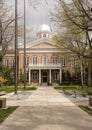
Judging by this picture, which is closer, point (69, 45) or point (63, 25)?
point (63, 25)

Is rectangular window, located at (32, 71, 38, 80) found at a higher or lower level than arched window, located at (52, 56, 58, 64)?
lower

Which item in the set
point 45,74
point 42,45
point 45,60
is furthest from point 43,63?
point 42,45

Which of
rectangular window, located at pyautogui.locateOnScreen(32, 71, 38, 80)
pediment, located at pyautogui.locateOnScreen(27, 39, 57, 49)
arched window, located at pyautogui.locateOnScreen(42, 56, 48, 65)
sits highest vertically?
pediment, located at pyautogui.locateOnScreen(27, 39, 57, 49)

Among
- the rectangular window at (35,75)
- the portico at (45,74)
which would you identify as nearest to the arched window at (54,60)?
the portico at (45,74)

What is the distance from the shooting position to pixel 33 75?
224 ft

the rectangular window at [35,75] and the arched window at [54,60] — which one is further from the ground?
the arched window at [54,60]

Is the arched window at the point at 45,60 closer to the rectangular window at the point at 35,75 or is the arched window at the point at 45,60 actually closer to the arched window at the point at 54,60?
the arched window at the point at 54,60

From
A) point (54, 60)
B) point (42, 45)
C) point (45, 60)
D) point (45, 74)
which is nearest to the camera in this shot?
point (45, 74)

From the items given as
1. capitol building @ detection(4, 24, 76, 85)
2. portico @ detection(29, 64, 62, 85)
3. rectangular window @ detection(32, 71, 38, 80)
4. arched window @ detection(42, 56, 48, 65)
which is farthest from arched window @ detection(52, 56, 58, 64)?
rectangular window @ detection(32, 71, 38, 80)

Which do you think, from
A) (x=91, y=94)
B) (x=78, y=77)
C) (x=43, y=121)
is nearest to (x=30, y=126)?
(x=43, y=121)

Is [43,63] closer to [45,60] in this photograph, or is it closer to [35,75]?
[45,60]

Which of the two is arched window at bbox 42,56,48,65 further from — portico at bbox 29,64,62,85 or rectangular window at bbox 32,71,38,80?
rectangular window at bbox 32,71,38,80

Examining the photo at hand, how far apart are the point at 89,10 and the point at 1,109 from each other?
8.32 m

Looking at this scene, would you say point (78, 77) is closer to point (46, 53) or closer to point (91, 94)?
point (46, 53)
